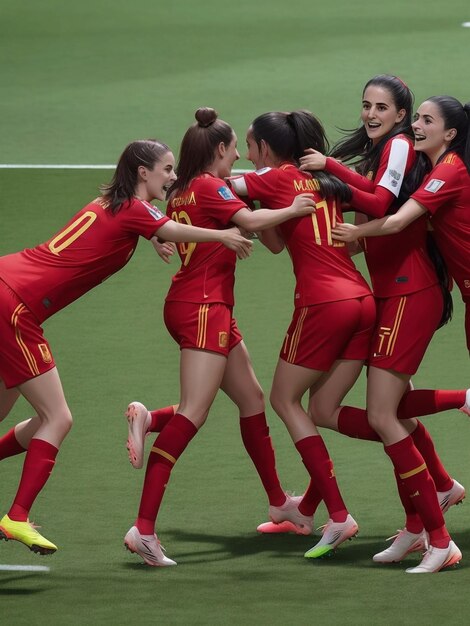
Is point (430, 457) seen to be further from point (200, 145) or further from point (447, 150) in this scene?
→ point (200, 145)

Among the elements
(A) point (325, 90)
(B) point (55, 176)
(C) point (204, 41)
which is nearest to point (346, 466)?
(B) point (55, 176)

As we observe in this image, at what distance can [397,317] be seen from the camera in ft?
21.7

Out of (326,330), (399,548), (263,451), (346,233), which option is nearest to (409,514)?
(399,548)

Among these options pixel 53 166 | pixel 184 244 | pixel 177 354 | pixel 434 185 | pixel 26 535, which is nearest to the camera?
pixel 26 535

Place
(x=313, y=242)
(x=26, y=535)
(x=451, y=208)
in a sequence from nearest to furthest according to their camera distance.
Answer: (x=26, y=535), (x=451, y=208), (x=313, y=242)

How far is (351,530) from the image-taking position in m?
6.60

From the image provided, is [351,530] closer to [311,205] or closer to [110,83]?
[311,205]

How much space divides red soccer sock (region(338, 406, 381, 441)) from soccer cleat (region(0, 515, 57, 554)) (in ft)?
4.65

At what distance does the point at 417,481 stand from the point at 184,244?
4.80 feet

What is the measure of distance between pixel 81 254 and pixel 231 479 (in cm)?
178

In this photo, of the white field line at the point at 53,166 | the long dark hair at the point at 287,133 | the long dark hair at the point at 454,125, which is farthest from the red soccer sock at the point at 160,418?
the white field line at the point at 53,166

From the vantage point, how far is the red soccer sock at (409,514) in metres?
6.64

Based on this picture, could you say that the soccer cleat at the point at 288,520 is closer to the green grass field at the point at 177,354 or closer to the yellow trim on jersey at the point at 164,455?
the green grass field at the point at 177,354

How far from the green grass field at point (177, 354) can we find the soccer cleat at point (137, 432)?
42 cm
